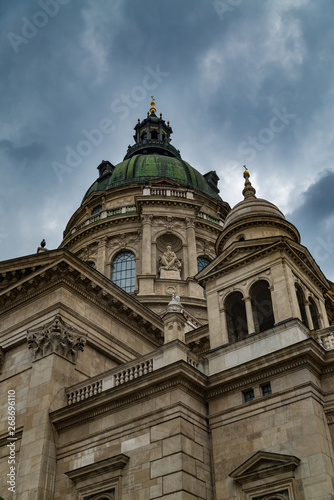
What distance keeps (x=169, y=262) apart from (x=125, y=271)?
3467mm

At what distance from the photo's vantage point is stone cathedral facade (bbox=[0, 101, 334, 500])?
18.1 metres

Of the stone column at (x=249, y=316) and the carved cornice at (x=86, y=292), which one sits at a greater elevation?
the carved cornice at (x=86, y=292)

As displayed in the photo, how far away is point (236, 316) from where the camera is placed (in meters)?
24.2

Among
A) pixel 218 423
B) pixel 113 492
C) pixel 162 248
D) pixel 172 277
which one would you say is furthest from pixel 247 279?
pixel 162 248

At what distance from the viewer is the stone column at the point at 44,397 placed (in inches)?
798

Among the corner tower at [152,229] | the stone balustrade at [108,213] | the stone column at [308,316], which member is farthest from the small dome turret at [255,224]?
the stone balustrade at [108,213]

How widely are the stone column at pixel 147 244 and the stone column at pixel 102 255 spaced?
124 inches

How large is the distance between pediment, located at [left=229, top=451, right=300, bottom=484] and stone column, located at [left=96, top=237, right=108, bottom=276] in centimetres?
2682

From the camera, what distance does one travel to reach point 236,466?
1852 cm

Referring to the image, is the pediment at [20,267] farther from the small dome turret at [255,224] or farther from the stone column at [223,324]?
the small dome turret at [255,224]

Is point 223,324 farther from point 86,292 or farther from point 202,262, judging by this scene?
point 202,262

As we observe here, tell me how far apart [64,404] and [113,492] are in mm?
4391

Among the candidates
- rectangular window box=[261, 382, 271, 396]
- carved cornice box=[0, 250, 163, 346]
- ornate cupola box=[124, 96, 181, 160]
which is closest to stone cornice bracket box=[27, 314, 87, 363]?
carved cornice box=[0, 250, 163, 346]

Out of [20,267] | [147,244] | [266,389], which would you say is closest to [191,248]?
[147,244]
